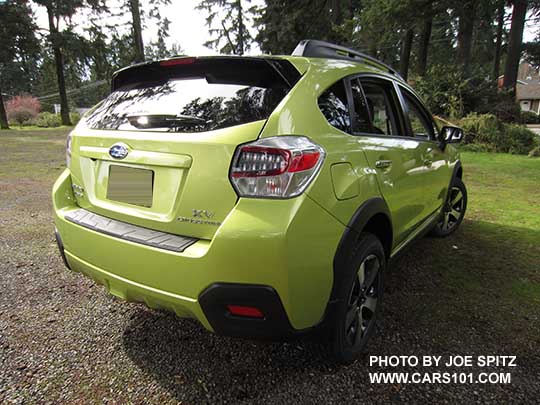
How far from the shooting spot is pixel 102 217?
1991 mm

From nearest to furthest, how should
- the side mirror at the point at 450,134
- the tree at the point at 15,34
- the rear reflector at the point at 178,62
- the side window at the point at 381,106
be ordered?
1. the rear reflector at the point at 178,62
2. the side window at the point at 381,106
3. the side mirror at the point at 450,134
4. the tree at the point at 15,34

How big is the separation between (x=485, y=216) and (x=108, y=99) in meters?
4.58

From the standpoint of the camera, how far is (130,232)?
1.81 meters

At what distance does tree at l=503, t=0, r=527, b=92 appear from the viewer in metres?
13.1

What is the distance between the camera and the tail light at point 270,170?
5.09ft

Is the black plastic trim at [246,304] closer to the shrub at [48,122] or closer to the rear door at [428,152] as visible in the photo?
the rear door at [428,152]

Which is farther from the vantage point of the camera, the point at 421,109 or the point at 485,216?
the point at 485,216

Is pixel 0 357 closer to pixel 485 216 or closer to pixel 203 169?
pixel 203 169

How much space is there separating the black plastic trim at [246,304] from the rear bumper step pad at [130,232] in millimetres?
254

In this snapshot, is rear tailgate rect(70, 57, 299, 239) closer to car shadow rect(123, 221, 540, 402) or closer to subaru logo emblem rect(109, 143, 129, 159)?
subaru logo emblem rect(109, 143, 129, 159)

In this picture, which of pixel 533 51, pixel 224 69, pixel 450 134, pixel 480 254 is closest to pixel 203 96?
pixel 224 69

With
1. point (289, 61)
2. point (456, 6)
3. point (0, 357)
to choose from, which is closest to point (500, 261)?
point (289, 61)

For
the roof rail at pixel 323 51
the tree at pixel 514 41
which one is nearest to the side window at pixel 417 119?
the roof rail at pixel 323 51

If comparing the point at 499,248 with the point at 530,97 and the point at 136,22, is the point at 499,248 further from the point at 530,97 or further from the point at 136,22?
the point at 530,97
